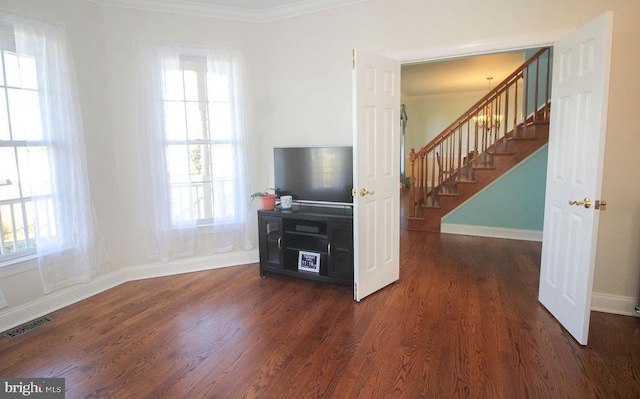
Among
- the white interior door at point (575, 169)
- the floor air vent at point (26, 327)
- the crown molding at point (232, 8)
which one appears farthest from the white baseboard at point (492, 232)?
the floor air vent at point (26, 327)

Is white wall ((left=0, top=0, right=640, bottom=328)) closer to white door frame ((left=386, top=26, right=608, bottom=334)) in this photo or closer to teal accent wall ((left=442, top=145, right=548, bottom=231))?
white door frame ((left=386, top=26, right=608, bottom=334))

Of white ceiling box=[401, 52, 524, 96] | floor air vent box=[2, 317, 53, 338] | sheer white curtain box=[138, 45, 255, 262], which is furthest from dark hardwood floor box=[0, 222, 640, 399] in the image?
white ceiling box=[401, 52, 524, 96]

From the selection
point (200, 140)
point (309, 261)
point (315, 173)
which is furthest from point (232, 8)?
point (309, 261)

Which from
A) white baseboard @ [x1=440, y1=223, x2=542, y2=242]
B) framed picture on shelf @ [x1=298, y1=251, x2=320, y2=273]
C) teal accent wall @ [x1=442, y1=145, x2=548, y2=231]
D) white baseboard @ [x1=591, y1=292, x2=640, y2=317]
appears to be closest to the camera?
white baseboard @ [x1=591, y1=292, x2=640, y2=317]

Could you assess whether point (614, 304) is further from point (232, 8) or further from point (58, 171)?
point (58, 171)

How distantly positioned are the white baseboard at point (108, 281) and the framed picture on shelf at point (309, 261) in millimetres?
839

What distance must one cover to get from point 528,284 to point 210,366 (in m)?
3.01

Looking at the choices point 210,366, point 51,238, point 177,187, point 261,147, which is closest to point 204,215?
point 177,187

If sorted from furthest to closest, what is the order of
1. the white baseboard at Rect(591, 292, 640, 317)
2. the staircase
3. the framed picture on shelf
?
A: the staircase, the framed picture on shelf, the white baseboard at Rect(591, 292, 640, 317)

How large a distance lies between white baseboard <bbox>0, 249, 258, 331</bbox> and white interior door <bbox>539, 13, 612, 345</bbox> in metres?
3.01

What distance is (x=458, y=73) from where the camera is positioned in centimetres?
716

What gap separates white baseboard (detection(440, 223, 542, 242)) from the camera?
5.14 meters

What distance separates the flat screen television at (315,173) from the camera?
3605 mm

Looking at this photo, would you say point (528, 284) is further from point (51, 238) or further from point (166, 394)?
point (51, 238)
